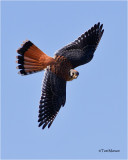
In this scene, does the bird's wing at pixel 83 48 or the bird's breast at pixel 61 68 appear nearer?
the bird's breast at pixel 61 68

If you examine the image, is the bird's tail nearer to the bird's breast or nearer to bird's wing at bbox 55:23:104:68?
the bird's breast

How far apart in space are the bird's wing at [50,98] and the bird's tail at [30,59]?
0.86ft

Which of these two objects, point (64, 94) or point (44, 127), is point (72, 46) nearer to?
point (64, 94)

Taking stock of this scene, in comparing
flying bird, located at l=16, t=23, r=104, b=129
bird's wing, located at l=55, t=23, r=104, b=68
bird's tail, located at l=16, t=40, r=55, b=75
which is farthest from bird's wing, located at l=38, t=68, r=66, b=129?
bird's wing, located at l=55, t=23, r=104, b=68

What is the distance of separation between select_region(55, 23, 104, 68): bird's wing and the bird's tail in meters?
0.42

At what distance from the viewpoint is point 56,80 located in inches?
375

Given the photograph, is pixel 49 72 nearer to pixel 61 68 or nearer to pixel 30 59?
pixel 61 68

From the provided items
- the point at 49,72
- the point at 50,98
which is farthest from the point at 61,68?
the point at 50,98

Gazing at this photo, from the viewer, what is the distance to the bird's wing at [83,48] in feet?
32.2

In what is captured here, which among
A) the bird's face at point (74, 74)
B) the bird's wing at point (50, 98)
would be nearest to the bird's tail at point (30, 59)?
the bird's wing at point (50, 98)

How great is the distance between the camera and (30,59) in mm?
9539

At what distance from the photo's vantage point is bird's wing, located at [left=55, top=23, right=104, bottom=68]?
32.2ft

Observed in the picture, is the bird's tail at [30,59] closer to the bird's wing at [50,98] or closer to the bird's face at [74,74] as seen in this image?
the bird's wing at [50,98]

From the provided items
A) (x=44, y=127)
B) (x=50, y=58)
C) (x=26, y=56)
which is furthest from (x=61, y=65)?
(x=44, y=127)
